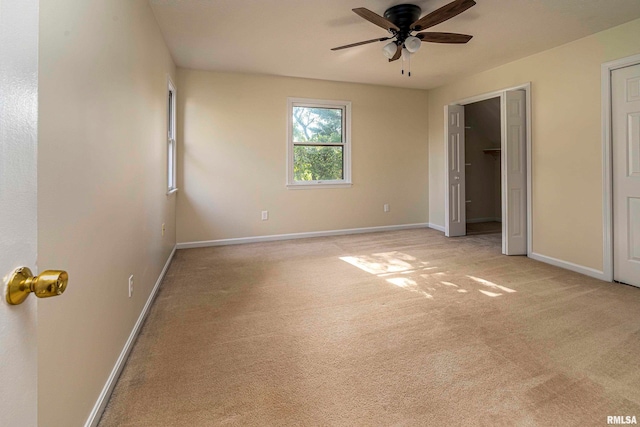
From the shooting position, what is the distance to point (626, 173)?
3.04 meters

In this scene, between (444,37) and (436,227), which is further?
(436,227)

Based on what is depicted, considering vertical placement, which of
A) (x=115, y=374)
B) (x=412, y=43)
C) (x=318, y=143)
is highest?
(x=412, y=43)

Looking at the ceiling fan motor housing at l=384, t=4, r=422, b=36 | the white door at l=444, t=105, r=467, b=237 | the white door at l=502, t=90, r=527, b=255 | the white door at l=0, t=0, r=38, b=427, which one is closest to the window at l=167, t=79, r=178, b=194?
the ceiling fan motor housing at l=384, t=4, r=422, b=36

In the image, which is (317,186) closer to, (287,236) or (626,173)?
(287,236)

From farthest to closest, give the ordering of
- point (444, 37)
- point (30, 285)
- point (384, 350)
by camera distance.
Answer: point (444, 37) < point (384, 350) < point (30, 285)

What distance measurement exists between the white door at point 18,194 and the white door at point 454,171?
5253mm

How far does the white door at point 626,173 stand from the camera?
2957mm

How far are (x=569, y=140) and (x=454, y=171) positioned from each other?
1804 millimetres

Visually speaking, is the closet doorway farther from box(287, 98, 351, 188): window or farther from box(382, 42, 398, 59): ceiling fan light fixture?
box(382, 42, 398, 59): ceiling fan light fixture

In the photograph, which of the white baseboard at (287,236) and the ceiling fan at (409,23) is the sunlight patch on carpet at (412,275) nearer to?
the white baseboard at (287,236)

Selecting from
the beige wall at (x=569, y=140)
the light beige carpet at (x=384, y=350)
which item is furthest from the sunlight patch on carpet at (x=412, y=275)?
the beige wall at (x=569, y=140)

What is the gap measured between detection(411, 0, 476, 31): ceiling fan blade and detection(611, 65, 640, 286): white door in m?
1.88

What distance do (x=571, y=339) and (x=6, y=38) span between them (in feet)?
9.26

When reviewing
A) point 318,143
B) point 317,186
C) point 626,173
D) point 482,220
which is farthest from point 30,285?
point 482,220
